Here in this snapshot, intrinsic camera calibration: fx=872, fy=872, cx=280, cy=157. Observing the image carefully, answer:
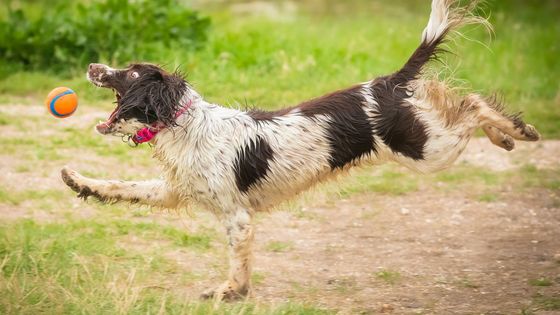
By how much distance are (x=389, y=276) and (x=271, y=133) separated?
1.26 meters

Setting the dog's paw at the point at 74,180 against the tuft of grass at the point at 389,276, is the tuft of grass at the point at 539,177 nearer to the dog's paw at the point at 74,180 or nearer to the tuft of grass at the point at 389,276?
the tuft of grass at the point at 389,276

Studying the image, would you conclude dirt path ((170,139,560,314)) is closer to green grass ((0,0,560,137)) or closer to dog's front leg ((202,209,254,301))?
dog's front leg ((202,209,254,301))

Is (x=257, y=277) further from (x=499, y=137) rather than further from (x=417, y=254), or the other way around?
(x=499, y=137)

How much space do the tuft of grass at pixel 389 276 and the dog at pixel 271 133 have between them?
767mm

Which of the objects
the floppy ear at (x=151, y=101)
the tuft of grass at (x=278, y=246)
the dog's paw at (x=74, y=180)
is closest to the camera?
the floppy ear at (x=151, y=101)

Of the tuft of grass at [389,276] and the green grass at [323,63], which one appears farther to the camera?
the green grass at [323,63]

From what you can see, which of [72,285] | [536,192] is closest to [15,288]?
[72,285]

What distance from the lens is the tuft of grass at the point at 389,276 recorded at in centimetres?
573

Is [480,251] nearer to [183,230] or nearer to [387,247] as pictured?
[387,247]

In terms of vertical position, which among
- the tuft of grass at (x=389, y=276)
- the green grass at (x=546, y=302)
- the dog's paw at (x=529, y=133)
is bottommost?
the green grass at (x=546, y=302)

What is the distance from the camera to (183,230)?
6.54m

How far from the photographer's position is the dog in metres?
5.33

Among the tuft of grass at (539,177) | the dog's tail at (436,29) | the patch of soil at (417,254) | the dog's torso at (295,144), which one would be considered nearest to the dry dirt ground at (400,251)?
the patch of soil at (417,254)

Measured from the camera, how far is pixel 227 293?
17.4 feet
